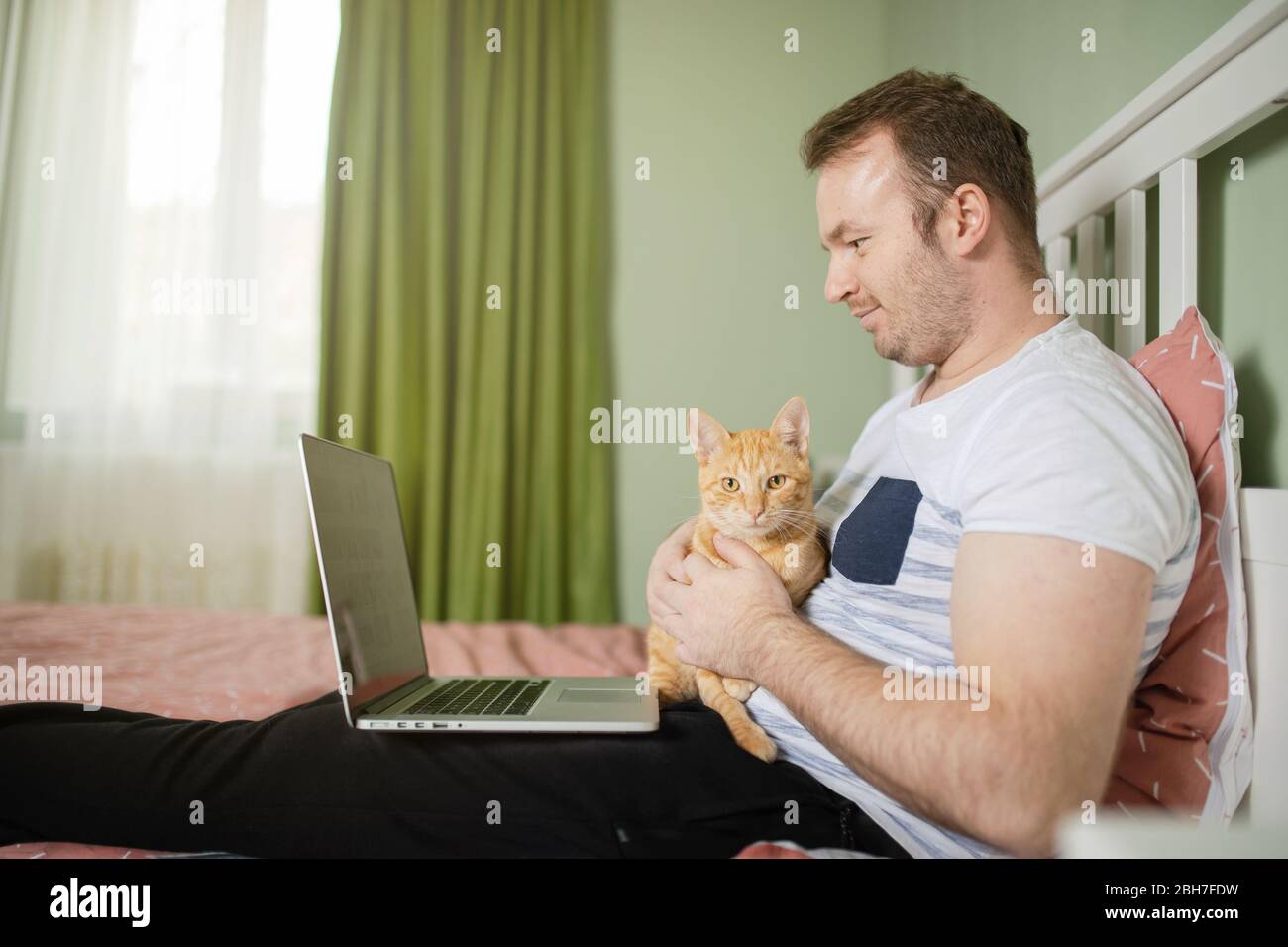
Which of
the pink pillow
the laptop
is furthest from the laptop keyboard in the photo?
the pink pillow

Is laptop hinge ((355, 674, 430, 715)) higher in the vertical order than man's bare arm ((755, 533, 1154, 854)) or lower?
lower

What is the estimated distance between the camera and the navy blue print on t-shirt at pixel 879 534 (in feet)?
2.54

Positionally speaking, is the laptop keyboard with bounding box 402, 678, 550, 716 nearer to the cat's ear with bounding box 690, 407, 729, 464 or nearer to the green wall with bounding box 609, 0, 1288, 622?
the cat's ear with bounding box 690, 407, 729, 464

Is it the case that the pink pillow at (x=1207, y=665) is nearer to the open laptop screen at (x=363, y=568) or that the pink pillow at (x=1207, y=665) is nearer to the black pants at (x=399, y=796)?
the black pants at (x=399, y=796)

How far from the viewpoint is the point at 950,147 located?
820 mm

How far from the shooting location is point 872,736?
59 centimetres

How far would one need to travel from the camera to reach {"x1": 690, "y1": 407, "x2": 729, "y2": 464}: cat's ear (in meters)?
1.13

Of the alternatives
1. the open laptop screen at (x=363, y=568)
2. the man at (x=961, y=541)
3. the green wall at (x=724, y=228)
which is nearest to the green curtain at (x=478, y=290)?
the green wall at (x=724, y=228)

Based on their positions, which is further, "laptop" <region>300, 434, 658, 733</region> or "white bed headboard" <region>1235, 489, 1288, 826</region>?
"laptop" <region>300, 434, 658, 733</region>

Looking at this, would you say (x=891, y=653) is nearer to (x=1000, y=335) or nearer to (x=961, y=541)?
(x=961, y=541)

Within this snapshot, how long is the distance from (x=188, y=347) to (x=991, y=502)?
2484mm

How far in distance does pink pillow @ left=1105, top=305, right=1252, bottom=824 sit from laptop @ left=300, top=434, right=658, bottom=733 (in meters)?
0.49
